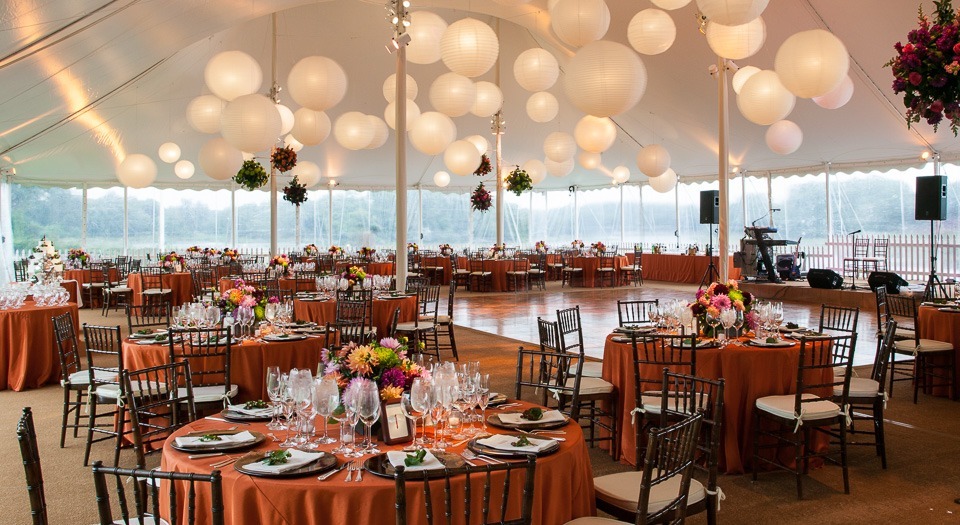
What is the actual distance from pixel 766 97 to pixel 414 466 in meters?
5.89

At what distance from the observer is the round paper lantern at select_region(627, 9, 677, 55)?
6.70 meters

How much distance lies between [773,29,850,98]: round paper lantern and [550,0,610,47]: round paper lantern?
5.10ft

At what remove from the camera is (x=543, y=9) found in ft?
41.4

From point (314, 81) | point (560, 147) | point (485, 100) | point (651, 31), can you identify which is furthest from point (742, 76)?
point (314, 81)

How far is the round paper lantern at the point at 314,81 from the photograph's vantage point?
24.0 ft

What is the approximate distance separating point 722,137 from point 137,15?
22.9 ft

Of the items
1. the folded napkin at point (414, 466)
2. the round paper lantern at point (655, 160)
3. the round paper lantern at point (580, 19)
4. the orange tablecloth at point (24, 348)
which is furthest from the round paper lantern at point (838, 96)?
the orange tablecloth at point (24, 348)

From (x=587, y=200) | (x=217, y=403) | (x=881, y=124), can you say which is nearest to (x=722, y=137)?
(x=881, y=124)

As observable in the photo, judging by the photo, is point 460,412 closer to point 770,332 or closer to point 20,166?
point 770,332

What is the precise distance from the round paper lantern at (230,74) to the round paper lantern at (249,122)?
0.73 m

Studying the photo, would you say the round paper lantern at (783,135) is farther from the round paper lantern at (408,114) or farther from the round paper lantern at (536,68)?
the round paper lantern at (408,114)

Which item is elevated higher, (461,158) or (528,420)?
(461,158)

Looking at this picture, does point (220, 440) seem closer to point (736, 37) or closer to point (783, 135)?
point (736, 37)

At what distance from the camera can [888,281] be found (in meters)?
11.6
